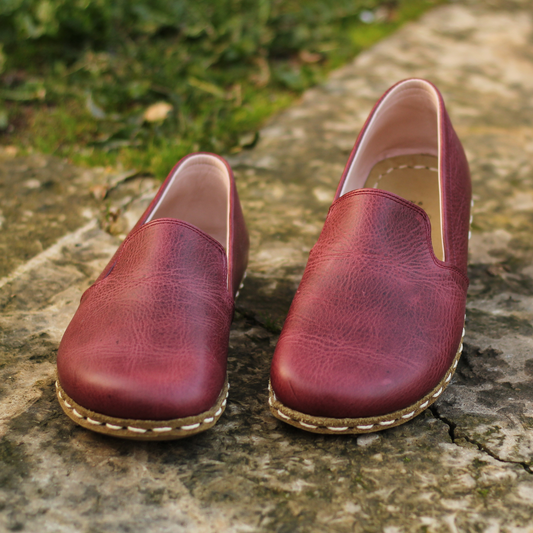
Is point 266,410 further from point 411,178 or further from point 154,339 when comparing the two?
point 411,178

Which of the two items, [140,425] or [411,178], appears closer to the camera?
[140,425]

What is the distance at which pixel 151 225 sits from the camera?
1559 mm

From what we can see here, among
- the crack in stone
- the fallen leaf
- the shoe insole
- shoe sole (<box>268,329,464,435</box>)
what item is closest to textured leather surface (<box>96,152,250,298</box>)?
shoe sole (<box>268,329,464,435</box>)

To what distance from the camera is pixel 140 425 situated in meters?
1.23

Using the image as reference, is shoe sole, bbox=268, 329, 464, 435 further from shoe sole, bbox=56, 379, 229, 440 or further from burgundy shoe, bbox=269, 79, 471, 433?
shoe sole, bbox=56, 379, 229, 440

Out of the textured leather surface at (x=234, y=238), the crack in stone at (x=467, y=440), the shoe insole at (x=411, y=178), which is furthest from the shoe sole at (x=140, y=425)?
the shoe insole at (x=411, y=178)

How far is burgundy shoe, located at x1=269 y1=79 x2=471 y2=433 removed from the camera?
1289 millimetres

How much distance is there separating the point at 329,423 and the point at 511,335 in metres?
0.81

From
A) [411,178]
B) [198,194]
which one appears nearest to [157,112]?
[198,194]

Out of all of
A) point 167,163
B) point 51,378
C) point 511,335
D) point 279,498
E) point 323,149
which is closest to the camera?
point 279,498

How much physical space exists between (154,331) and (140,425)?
23cm

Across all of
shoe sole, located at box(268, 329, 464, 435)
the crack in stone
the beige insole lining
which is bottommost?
the crack in stone

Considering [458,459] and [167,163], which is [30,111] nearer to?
[167,163]

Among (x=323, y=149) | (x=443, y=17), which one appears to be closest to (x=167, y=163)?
(x=323, y=149)
